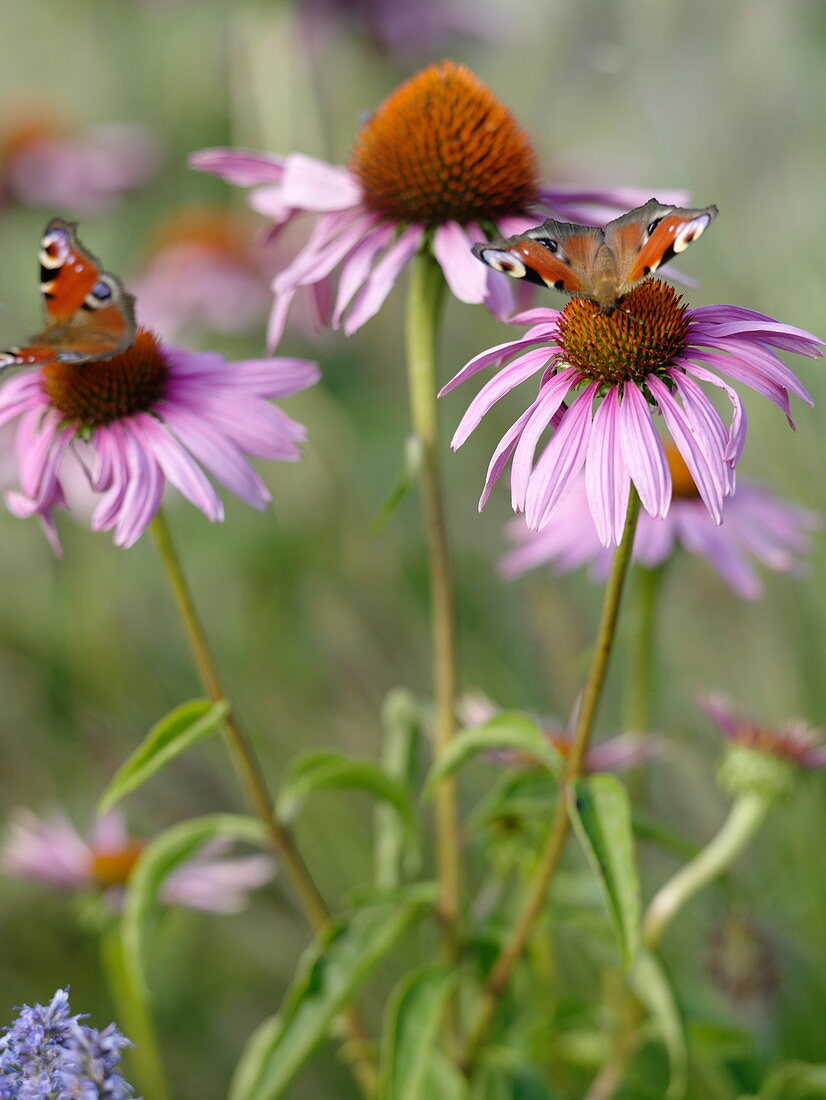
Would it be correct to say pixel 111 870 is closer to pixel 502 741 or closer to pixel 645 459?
pixel 502 741

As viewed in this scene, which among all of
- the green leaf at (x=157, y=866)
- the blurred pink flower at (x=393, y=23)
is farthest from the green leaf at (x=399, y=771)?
the blurred pink flower at (x=393, y=23)

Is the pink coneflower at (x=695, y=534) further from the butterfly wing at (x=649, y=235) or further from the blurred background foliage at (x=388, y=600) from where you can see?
the butterfly wing at (x=649, y=235)

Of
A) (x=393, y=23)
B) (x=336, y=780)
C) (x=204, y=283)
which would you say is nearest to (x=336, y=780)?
(x=336, y=780)

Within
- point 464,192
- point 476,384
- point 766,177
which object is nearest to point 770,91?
point 766,177

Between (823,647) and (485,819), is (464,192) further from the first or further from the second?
(823,647)

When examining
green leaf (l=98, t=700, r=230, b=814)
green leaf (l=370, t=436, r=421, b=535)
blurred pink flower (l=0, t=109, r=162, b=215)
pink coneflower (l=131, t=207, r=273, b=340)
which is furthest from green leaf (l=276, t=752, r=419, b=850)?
blurred pink flower (l=0, t=109, r=162, b=215)

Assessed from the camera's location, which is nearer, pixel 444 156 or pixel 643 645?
pixel 444 156

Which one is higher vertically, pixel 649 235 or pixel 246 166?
pixel 246 166
